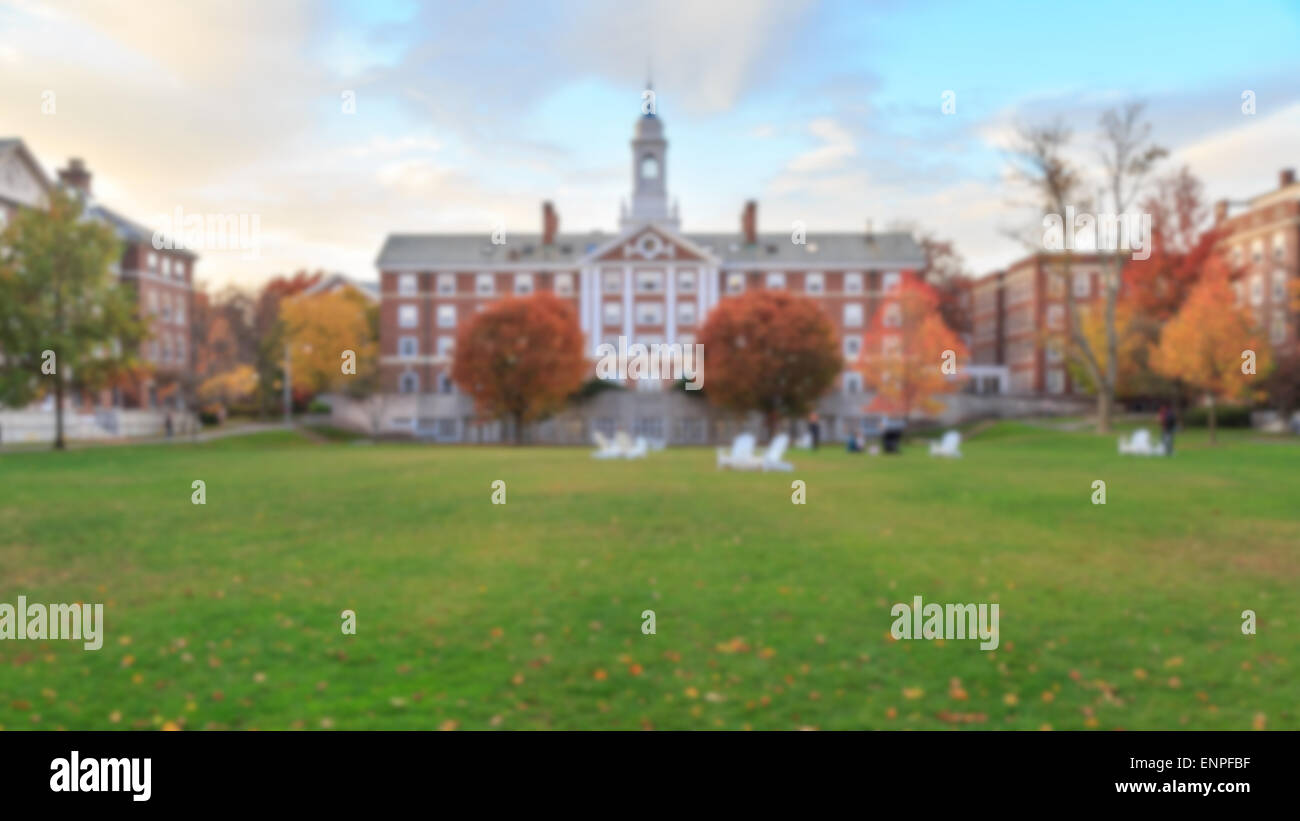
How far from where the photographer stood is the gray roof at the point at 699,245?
80.4 metres

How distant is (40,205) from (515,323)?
2552 centimetres

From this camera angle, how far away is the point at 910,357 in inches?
2258

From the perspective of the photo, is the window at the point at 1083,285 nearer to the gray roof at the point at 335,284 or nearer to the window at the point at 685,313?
the window at the point at 685,313

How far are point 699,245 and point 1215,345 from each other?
4690 centimetres

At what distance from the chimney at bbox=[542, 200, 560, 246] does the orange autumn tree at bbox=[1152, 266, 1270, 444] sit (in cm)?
5280

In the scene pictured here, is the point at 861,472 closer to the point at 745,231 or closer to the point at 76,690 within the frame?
the point at 76,690

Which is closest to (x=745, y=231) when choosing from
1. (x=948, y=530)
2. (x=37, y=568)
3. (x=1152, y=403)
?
(x=1152, y=403)

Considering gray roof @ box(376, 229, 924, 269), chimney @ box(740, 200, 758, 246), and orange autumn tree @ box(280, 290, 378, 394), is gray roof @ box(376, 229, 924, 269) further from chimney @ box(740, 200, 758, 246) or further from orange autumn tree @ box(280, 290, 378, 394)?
orange autumn tree @ box(280, 290, 378, 394)

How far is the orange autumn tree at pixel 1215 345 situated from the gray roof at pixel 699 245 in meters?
36.7

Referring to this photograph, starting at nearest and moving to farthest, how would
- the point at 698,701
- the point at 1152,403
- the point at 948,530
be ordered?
the point at 698,701 < the point at 948,530 < the point at 1152,403

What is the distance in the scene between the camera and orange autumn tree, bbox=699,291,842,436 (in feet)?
182

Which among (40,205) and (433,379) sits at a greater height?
(40,205)

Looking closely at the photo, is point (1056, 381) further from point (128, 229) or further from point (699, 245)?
point (128, 229)

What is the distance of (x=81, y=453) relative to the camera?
37812 mm
